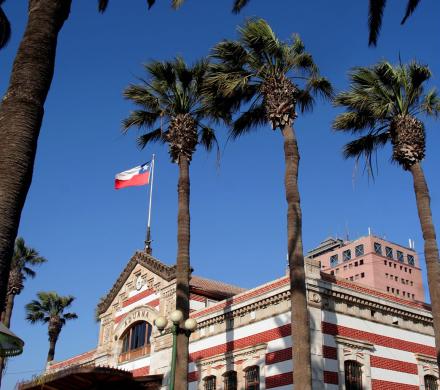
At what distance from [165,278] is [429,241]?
49.4 feet

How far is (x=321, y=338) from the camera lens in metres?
20.1

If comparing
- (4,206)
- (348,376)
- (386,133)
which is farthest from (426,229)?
(4,206)

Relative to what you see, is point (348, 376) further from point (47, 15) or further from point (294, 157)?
point (47, 15)

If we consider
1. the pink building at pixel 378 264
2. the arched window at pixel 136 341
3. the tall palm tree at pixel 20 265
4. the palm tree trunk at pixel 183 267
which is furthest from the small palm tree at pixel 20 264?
the pink building at pixel 378 264

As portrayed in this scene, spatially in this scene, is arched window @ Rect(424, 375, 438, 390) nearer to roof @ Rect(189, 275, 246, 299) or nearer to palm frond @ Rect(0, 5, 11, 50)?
roof @ Rect(189, 275, 246, 299)

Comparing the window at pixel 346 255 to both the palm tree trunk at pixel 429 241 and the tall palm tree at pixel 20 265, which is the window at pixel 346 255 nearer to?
the tall palm tree at pixel 20 265

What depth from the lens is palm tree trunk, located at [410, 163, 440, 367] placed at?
16.6 m

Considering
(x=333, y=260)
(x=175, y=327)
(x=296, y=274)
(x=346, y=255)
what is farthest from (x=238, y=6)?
Answer: (x=333, y=260)

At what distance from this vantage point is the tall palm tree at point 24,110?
7.31 meters

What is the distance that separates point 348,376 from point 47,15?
16.7m

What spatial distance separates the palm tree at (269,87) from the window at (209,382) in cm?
1018

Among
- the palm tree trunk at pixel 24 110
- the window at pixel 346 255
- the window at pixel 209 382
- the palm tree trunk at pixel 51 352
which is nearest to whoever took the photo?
the palm tree trunk at pixel 24 110

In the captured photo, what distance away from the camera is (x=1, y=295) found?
6949mm

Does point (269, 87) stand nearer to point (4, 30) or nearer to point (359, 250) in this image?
point (4, 30)
